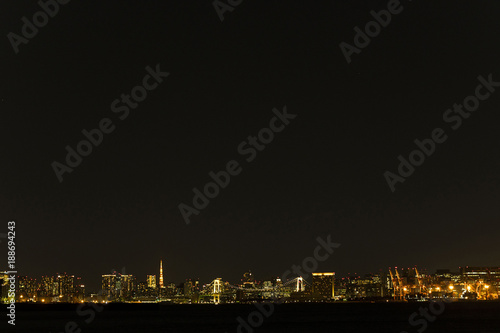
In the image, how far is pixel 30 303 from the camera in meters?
152

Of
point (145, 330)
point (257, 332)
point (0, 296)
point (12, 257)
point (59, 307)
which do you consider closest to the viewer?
point (12, 257)

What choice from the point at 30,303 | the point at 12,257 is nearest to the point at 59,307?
the point at 30,303

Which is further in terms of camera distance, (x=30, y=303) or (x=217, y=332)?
(x=30, y=303)

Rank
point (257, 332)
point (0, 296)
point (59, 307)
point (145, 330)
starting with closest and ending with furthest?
point (257, 332) < point (145, 330) < point (0, 296) < point (59, 307)

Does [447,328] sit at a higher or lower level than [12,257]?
lower

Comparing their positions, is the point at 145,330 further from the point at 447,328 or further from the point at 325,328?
the point at 447,328

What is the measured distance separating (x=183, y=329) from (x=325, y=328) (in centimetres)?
1541

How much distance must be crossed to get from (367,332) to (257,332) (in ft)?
35.6

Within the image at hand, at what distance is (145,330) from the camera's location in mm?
73750

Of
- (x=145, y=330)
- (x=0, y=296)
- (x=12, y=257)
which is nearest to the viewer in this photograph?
(x=12, y=257)

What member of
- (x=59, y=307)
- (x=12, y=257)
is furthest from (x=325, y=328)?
(x=59, y=307)

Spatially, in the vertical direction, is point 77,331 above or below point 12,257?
below

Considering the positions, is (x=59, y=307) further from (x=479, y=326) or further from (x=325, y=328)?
(x=479, y=326)

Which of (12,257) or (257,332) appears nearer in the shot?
(12,257)
